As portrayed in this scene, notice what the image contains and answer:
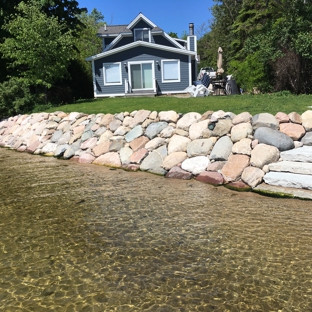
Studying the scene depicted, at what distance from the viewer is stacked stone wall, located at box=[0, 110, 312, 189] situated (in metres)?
5.88

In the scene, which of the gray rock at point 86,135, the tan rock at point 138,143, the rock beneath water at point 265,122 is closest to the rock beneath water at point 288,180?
the rock beneath water at point 265,122

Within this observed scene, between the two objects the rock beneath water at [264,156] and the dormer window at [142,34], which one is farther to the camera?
the dormer window at [142,34]

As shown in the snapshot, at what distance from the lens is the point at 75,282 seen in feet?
9.48

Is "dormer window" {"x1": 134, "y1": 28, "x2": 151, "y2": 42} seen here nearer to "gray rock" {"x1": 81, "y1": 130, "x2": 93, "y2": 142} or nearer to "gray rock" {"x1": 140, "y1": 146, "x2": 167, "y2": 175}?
"gray rock" {"x1": 81, "y1": 130, "x2": 93, "y2": 142}

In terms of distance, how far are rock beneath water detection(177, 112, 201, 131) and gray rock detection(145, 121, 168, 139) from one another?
1.25 ft

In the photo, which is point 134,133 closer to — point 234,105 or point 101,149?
point 101,149

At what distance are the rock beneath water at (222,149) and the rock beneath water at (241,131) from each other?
4.8 inches

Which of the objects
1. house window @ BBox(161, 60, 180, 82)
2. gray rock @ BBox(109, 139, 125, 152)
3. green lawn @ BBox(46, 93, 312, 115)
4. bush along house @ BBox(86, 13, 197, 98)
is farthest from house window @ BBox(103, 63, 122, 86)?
gray rock @ BBox(109, 139, 125, 152)

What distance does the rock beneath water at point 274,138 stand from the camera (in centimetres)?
586

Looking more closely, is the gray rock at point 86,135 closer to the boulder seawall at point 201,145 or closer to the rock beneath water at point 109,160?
the boulder seawall at point 201,145

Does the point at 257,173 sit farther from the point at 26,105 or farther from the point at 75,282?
the point at 26,105

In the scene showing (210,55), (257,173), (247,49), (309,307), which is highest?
(210,55)

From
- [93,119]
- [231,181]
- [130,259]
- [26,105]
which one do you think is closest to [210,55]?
[26,105]

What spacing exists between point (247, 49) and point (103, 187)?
13626 millimetres
